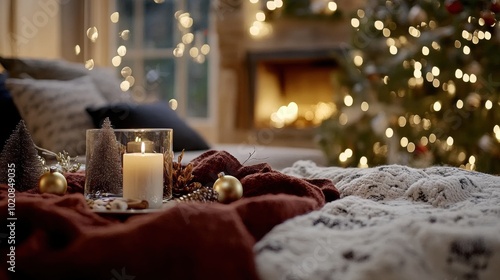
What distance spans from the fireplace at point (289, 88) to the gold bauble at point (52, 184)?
124 inches

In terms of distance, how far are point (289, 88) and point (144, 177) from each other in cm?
339

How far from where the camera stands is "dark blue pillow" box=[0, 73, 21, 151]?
1.96 metres

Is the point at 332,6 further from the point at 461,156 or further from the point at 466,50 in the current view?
the point at 461,156

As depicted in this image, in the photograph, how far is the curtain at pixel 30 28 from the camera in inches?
140

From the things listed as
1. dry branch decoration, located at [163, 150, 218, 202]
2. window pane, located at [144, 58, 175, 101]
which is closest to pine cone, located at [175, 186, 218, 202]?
dry branch decoration, located at [163, 150, 218, 202]

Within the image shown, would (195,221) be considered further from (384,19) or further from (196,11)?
(196,11)

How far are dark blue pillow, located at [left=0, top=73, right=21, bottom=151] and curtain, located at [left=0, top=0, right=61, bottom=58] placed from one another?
58.3 inches

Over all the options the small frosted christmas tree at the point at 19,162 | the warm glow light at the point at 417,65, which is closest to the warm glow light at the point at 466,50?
the warm glow light at the point at 417,65

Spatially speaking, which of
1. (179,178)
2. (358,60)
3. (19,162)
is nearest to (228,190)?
(179,178)

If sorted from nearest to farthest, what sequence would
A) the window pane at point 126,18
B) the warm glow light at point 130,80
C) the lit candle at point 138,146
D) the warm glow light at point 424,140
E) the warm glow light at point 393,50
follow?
the lit candle at point 138,146 < the warm glow light at point 424,140 < the warm glow light at point 393,50 < the warm glow light at point 130,80 < the window pane at point 126,18

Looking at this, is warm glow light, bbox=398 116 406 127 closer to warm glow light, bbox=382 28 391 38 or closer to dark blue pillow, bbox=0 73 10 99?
warm glow light, bbox=382 28 391 38

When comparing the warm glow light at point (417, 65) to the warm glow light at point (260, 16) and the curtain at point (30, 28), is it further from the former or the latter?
the curtain at point (30, 28)

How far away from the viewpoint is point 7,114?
2.04m

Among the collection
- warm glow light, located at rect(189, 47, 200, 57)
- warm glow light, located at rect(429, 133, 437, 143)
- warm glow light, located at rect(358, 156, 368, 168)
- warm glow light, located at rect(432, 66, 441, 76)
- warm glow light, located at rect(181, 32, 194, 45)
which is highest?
warm glow light, located at rect(181, 32, 194, 45)
